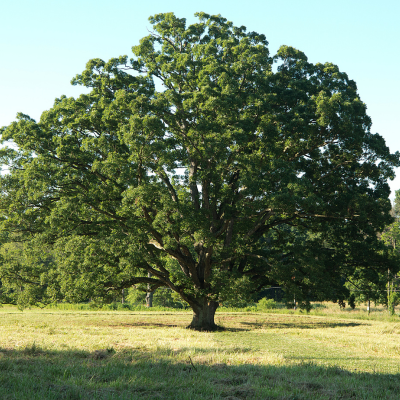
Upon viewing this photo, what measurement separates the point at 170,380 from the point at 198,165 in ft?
44.9

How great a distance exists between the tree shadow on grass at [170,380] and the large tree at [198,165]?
27.2ft

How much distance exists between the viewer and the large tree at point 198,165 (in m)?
17.7

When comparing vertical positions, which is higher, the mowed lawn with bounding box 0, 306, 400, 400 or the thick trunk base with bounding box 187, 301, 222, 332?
the mowed lawn with bounding box 0, 306, 400, 400

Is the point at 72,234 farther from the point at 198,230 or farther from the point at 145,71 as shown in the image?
the point at 145,71

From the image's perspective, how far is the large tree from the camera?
17.7 m

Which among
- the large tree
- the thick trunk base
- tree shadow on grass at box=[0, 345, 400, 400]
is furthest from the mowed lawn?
the thick trunk base

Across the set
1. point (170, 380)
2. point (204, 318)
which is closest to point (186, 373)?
point (170, 380)

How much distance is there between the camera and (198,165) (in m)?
20.3

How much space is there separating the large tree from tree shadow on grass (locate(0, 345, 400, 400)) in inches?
326

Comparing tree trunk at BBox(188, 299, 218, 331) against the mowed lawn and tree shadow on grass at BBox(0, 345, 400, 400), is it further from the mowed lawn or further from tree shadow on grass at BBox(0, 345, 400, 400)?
tree shadow on grass at BBox(0, 345, 400, 400)

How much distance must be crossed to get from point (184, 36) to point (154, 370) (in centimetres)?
1742

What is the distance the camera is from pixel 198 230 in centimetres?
1753

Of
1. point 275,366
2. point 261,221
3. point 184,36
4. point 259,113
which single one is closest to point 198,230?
point 261,221

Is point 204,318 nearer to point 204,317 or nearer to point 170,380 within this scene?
point 204,317
